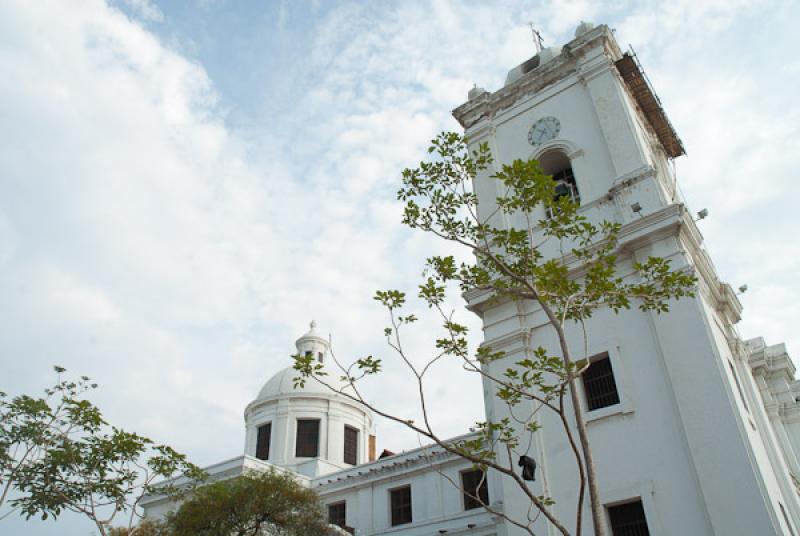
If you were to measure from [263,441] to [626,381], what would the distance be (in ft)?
73.2

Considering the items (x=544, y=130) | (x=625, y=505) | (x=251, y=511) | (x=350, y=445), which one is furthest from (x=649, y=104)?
(x=350, y=445)

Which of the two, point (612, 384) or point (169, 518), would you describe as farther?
point (169, 518)

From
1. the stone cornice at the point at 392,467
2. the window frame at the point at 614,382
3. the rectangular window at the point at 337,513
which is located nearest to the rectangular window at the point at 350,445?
the stone cornice at the point at 392,467

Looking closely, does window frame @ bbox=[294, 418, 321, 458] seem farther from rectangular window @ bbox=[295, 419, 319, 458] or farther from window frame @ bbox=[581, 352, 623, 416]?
window frame @ bbox=[581, 352, 623, 416]

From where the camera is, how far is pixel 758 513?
10703 millimetres

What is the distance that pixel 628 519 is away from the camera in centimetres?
1221

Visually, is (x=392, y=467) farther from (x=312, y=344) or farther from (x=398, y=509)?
(x=312, y=344)

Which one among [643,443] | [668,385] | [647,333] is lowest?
[643,443]

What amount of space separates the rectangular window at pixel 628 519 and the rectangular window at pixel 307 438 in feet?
66.4

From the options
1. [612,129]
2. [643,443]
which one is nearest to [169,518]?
[643,443]

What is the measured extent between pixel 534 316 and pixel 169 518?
11.1m

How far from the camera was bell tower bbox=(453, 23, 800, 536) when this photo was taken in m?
11.6

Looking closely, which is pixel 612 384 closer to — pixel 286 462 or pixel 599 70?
pixel 599 70

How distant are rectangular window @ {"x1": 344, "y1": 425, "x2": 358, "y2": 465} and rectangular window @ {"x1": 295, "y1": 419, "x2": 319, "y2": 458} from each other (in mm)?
1630
